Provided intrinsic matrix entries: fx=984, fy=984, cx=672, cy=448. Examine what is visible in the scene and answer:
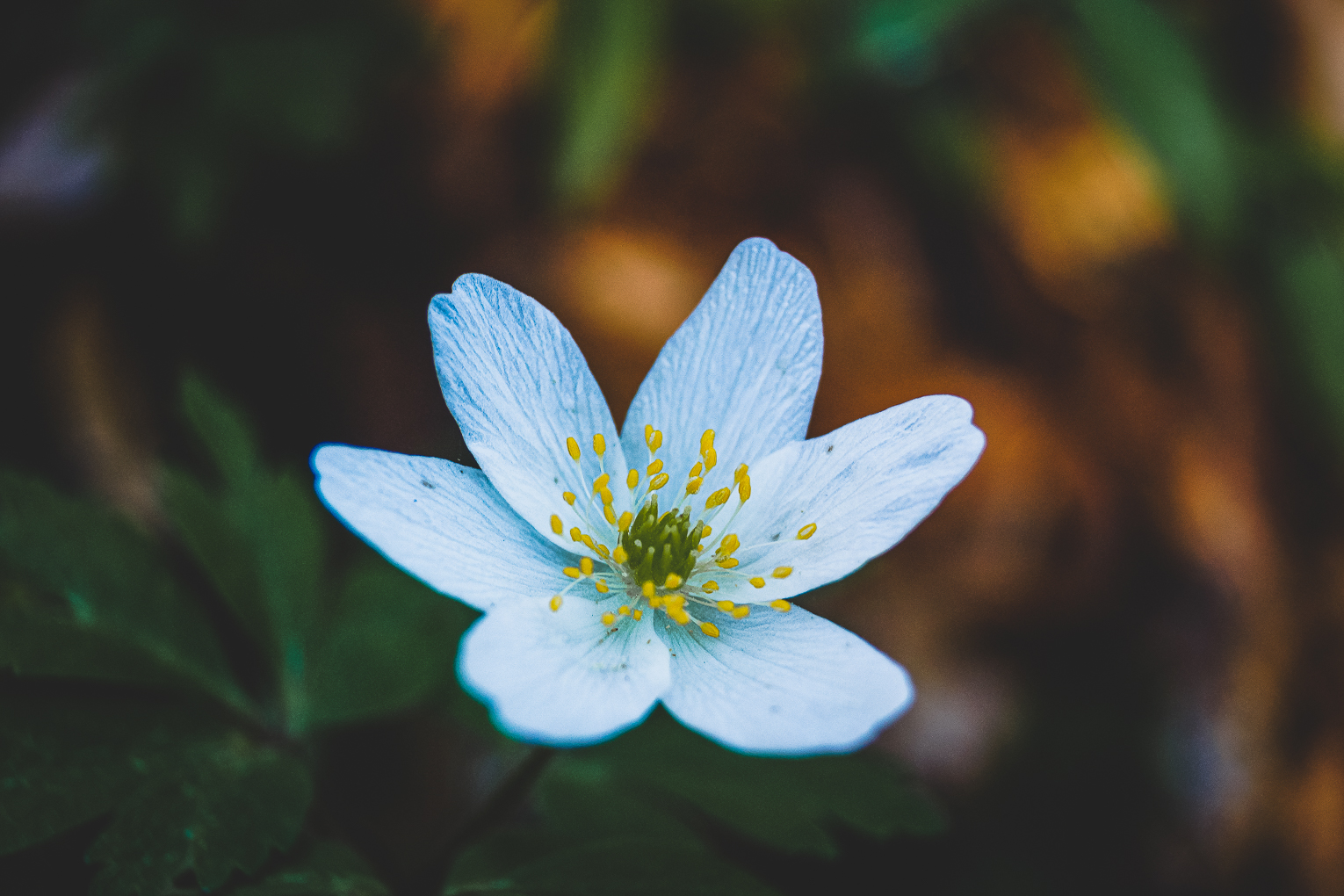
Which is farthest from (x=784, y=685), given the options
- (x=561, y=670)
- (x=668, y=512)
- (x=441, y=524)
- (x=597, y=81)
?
(x=597, y=81)

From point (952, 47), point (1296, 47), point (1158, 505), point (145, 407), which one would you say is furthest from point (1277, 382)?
point (145, 407)

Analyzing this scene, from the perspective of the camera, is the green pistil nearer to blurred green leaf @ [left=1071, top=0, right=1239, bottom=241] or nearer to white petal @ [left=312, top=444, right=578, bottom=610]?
white petal @ [left=312, top=444, right=578, bottom=610]

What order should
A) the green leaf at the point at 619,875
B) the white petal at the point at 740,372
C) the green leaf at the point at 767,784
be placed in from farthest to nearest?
the green leaf at the point at 767,784
the white petal at the point at 740,372
the green leaf at the point at 619,875

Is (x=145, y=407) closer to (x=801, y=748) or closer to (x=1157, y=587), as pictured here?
(x=801, y=748)

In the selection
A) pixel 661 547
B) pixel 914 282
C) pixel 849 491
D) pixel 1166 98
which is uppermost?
pixel 1166 98

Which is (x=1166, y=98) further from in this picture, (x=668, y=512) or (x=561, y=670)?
(x=561, y=670)

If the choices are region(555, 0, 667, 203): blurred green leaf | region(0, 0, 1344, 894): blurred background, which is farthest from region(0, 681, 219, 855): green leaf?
region(555, 0, 667, 203): blurred green leaf

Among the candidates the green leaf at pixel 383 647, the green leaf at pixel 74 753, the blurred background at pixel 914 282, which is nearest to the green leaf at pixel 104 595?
the green leaf at pixel 74 753

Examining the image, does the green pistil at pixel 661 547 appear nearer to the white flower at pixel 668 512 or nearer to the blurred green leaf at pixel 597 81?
the white flower at pixel 668 512
